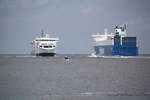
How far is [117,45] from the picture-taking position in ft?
378

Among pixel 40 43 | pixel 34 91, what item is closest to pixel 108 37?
pixel 40 43

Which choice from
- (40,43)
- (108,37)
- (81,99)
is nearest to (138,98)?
(81,99)

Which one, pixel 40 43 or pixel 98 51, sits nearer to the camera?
pixel 40 43

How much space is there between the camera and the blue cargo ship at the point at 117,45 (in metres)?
114

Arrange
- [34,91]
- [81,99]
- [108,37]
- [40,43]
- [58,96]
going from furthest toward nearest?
[108,37] → [40,43] → [34,91] → [58,96] → [81,99]

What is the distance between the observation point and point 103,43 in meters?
125

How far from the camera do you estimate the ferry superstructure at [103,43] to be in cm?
12038

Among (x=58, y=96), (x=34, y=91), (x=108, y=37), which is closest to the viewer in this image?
(x=58, y=96)

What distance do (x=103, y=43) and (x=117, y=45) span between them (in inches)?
403

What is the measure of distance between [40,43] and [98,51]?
23.1m

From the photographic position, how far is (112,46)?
118m

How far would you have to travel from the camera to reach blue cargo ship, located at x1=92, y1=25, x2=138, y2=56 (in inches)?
4486

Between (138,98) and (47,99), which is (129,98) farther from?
(47,99)

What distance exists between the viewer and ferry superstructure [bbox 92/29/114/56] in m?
120
